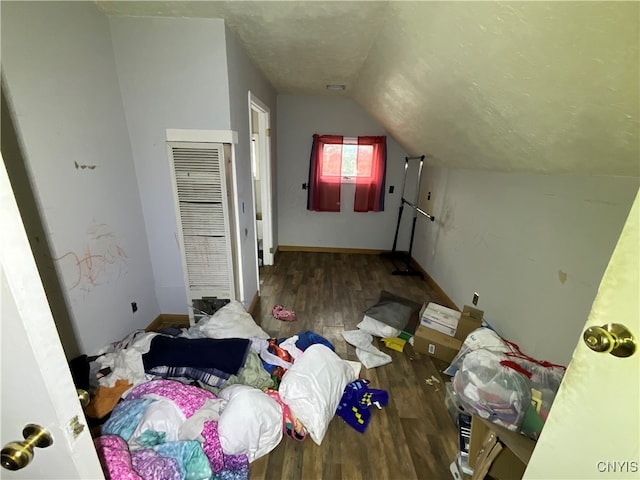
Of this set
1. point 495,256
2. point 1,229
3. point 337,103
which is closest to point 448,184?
point 495,256

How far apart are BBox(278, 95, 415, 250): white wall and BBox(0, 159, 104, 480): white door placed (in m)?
3.72

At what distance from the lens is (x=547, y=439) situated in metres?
0.65

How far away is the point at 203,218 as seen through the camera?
2047 mm

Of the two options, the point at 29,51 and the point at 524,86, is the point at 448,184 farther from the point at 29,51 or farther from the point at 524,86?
the point at 29,51

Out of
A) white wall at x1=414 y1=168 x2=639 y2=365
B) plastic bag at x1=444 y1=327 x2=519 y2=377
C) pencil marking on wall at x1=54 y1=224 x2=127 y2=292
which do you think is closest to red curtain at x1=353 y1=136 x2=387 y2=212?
white wall at x1=414 y1=168 x2=639 y2=365

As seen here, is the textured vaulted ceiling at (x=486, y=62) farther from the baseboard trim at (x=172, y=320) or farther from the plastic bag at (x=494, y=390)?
the baseboard trim at (x=172, y=320)

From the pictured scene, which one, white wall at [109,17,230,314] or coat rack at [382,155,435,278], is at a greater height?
white wall at [109,17,230,314]

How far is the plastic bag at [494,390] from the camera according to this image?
122 centimetres

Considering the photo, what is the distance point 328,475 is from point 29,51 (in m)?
2.47

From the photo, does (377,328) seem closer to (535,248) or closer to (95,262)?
(535,248)

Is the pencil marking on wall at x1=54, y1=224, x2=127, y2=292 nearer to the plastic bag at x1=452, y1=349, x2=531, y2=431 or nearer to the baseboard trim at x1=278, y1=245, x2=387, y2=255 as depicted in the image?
the plastic bag at x1=452, y1=349, x2=531, y2=431

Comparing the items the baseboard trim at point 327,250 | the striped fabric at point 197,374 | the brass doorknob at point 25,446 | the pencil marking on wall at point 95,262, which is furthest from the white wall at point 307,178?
the brass doorknob at point 25,446

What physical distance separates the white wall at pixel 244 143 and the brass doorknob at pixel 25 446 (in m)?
1.77

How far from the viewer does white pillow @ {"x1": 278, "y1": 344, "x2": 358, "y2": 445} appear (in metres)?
1.46
